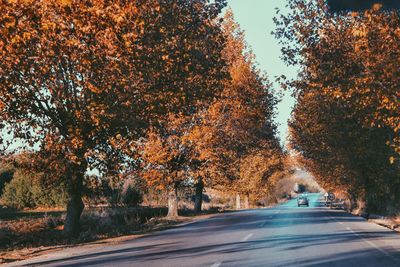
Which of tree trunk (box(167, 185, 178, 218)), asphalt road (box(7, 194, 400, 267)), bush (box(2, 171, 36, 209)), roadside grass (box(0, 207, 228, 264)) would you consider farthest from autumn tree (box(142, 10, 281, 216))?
bush (box(2, 171, 36, 209))

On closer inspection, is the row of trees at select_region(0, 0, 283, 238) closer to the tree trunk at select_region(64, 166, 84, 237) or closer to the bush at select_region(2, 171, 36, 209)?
the tree trunk at select_region(64, 166, 84, 237)

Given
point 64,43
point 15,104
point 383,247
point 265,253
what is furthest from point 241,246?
point 15,104

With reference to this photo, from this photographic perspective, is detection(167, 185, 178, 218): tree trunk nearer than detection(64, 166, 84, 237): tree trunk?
No

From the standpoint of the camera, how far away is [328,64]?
21.5 meters

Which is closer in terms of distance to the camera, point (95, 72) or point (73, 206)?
point (95, 72)

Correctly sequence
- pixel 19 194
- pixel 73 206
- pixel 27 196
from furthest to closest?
pixel 27 196, pixel 19 194, pixel 73 206

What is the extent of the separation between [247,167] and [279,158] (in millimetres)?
13352

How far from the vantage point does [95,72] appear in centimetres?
1775

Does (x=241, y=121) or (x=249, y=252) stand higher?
(x=241, y=121)

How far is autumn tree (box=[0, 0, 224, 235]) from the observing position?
1594 centimetres

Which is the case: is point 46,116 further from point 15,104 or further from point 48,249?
point 48,249

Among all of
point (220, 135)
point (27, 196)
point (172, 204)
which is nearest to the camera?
point (172, 204)

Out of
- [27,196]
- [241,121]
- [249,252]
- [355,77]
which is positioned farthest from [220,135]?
[249,252]

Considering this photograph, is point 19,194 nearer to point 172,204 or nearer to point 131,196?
point 131,196
